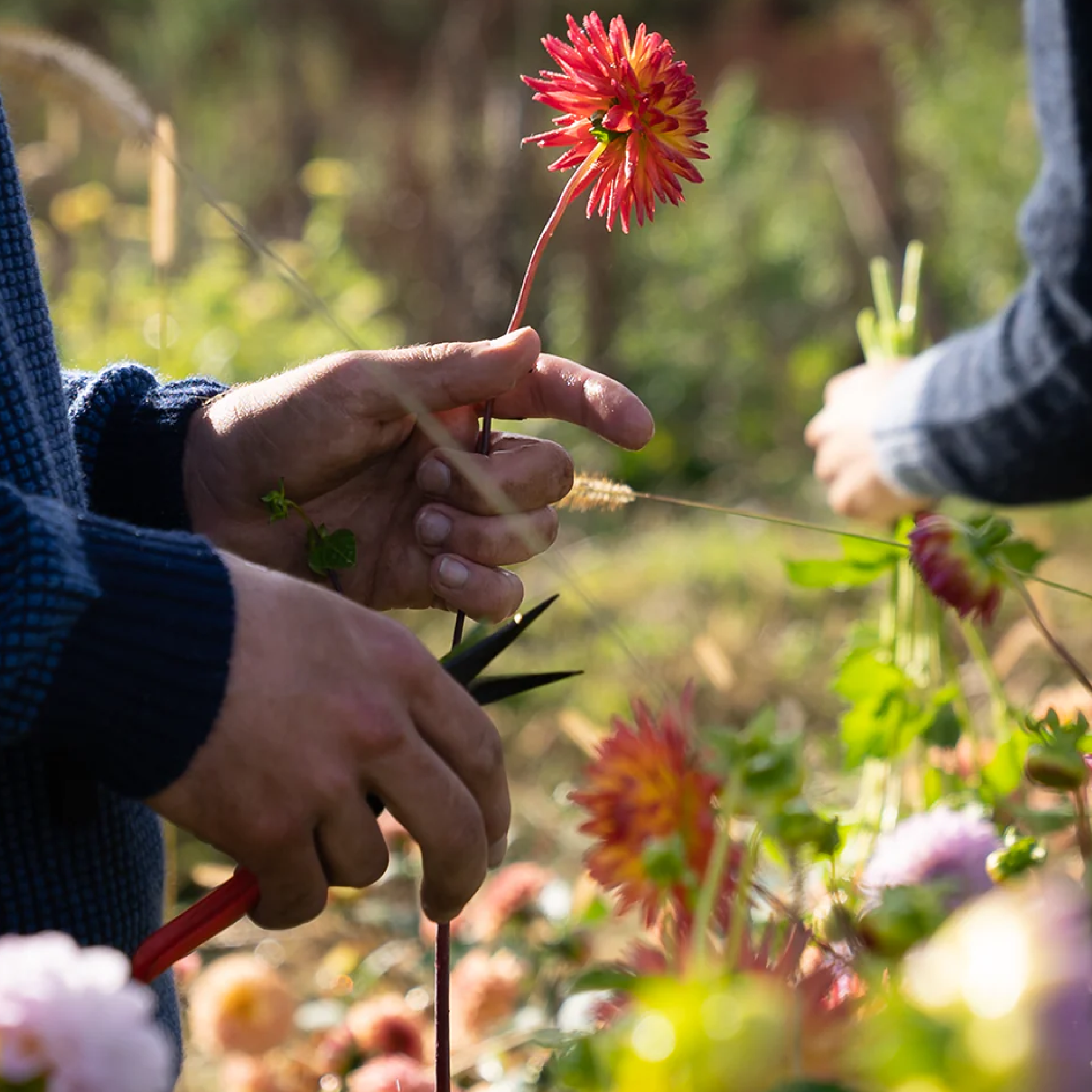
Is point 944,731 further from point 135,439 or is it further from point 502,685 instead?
point 135,439

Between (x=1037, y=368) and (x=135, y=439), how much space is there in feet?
2.60

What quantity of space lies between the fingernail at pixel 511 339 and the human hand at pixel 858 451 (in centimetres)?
67

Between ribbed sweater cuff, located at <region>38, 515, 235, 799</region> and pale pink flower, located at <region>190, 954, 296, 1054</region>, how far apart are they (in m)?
0.58

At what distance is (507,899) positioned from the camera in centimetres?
107

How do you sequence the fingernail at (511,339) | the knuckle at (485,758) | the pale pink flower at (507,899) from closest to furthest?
1. the knuckle at (485,758)
2. the fingernail at (511,339)
3. the pale pink flower at (507,899)

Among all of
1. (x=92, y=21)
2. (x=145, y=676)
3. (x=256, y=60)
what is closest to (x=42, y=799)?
(x=145, y=676)

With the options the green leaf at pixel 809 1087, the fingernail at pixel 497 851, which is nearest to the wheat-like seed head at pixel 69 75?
the fingernail at pixel 497 851

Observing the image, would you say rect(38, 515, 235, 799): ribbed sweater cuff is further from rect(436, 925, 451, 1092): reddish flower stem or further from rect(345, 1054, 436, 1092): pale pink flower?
rect(345, 1054, 436, 1092): pale pink flower

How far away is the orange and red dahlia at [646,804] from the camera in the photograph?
455 mm

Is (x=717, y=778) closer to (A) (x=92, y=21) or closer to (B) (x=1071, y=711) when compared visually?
(B) (x=1071, y=711)

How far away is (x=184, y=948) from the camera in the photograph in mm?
437

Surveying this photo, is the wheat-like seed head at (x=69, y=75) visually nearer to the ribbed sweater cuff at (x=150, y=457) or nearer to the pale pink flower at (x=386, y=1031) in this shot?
the ribbed sweater cuff at (x=150, y=457)

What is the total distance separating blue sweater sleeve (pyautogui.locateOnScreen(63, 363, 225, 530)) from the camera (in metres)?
0.79

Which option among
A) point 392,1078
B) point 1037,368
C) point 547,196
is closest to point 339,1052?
point 392,1078
